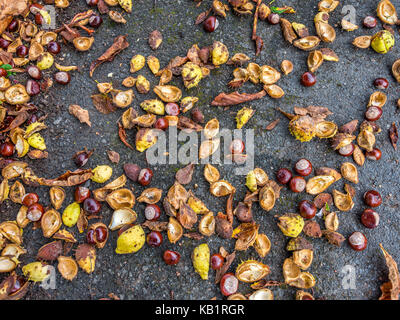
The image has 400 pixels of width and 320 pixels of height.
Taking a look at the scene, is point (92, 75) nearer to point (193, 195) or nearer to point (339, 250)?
point (193, 195)

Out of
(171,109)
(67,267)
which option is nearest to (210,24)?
(171,109)

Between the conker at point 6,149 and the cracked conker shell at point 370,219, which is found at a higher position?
the conker at point 6,149

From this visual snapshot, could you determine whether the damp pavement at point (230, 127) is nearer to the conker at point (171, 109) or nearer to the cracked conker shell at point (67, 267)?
the cracked conker shell at point (67, 267)

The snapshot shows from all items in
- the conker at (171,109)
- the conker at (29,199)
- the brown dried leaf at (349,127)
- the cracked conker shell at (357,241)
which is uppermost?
the conker at (171,109)

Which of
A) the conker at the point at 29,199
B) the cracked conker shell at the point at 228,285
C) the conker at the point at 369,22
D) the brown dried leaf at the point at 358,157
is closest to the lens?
the cracked conker shell at the point at 228,285

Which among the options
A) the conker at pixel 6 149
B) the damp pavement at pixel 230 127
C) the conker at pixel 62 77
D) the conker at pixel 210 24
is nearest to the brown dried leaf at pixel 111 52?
the damp pavement at pixel 230 127

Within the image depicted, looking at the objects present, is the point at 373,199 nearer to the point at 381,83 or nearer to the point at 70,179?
the point at 381,83

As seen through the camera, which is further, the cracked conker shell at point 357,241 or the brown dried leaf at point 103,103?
the brown dried leaf at point 103,103

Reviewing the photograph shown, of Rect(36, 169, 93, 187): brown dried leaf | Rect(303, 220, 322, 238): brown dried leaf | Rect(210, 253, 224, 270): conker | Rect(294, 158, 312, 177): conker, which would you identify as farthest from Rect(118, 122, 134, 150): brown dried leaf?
Rect(303, 220, 322, 238): brown dried leaf
